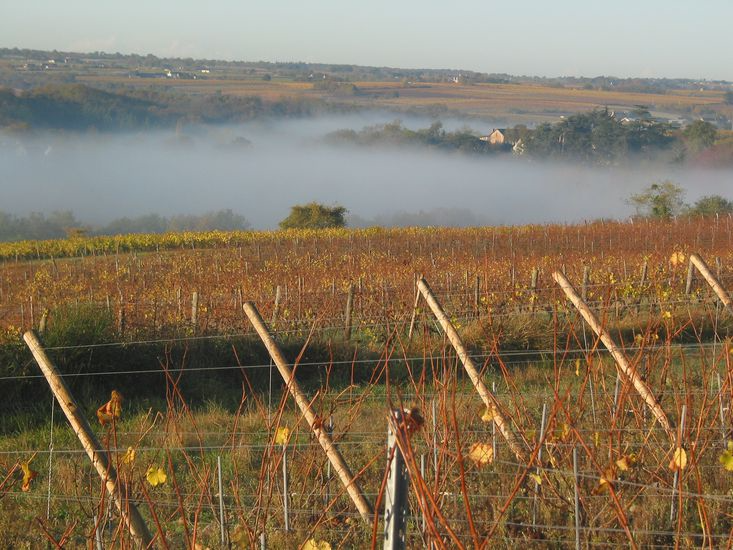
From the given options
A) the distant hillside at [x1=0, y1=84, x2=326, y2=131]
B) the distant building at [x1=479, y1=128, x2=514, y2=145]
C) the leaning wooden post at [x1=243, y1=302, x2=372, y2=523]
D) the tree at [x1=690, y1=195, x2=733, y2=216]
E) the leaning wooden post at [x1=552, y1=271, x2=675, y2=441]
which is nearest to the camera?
the leaning wooden post at [x1=243, y1=302, x2=372, y2=523]

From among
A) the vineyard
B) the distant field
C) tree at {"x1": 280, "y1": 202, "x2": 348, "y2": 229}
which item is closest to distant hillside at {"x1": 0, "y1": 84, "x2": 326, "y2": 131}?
the distant field

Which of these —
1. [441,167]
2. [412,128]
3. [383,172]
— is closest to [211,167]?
[383,172]

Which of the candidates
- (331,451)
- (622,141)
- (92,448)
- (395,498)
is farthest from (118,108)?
(395,498)

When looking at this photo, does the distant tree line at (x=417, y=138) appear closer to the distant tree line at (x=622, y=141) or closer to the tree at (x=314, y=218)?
the distant tree line at (x=622, y=141)

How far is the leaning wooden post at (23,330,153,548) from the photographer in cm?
342

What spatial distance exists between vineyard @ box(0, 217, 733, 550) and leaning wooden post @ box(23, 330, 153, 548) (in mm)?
17

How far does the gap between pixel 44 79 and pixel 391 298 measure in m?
153

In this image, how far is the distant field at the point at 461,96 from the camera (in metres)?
155

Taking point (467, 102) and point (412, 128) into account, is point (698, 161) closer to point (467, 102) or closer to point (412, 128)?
point (412, 128)

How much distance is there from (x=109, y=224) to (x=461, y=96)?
359ft

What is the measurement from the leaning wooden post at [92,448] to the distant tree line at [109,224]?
6009 centimetres

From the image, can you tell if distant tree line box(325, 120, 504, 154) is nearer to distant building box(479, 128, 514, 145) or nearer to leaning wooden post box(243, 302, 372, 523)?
distant building box(479, 128, 514, 145)

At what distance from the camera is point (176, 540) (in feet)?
15.8

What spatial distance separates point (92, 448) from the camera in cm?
360
